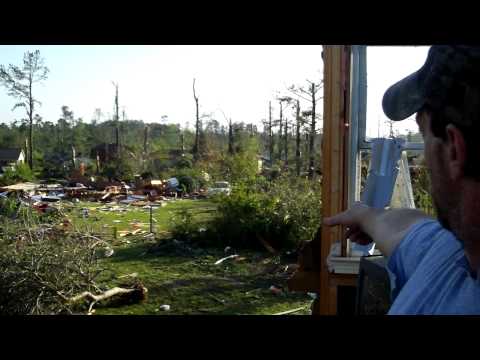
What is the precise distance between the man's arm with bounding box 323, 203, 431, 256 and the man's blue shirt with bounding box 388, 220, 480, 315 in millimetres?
34

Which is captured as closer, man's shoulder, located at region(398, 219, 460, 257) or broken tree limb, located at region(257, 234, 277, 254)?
man's shoulder, located at region(398, 219, 460, 257)

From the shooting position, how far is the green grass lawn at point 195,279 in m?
7.18

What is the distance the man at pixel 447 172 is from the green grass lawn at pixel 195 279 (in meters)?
4.95

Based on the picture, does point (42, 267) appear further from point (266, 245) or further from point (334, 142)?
point (266, 245)

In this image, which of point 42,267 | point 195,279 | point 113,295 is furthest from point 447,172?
point 195,279

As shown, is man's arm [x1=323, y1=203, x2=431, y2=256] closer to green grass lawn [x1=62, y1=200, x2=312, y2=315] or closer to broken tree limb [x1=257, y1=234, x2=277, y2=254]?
green grass lawn [x1=62, y1=200, x2=312, y2=315]

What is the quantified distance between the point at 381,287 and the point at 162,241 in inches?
403

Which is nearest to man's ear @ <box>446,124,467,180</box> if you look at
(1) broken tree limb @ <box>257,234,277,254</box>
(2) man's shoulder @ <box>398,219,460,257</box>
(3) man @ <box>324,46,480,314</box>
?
(3) man @ <box>324,46,480,314</box>

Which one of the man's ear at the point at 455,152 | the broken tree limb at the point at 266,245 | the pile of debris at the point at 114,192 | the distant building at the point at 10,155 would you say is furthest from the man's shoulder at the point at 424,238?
the distant building at the point at 10,155

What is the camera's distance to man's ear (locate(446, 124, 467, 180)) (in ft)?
2.05

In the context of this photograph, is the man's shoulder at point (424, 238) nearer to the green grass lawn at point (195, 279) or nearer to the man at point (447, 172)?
the man at point (447, 172)

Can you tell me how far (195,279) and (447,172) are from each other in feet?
26.9
